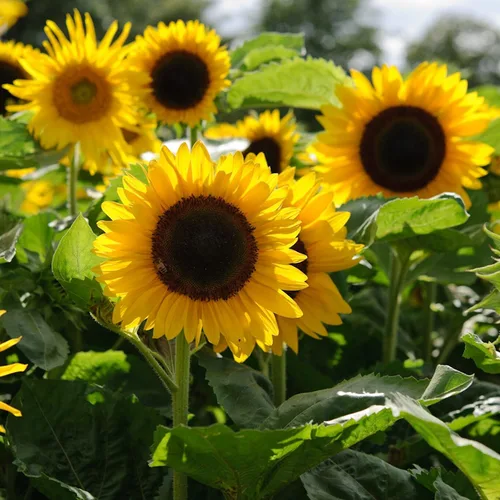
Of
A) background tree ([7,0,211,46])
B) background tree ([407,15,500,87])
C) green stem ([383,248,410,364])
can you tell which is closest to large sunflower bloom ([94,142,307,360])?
green stem ([383,248,410,364])

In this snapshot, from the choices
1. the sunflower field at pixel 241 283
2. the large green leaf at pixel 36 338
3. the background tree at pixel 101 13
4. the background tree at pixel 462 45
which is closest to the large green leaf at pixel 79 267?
the sunflower field at pixel 241 283

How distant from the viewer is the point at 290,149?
1.45m

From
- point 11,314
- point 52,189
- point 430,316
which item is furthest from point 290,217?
point 52,189

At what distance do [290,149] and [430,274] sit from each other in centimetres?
34

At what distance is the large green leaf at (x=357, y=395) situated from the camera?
706 mm

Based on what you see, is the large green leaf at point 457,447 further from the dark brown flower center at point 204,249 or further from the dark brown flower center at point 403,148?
the dark brown flower center at point 403,148

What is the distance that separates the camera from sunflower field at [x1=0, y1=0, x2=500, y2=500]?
0.75m

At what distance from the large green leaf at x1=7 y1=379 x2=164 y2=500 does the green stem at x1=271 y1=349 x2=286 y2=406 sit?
0.15 m

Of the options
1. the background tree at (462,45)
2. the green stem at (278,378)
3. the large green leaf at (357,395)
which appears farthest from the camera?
the background tree at (462,45)

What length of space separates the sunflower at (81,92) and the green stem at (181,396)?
21.0 inches

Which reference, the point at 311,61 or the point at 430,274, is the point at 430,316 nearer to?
Result: the point at 430,274

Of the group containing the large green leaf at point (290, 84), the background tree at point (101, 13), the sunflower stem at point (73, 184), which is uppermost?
the background tree at point (101, 13)

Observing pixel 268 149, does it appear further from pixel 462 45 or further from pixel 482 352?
pixel 462 45

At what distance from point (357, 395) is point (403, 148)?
60cm
